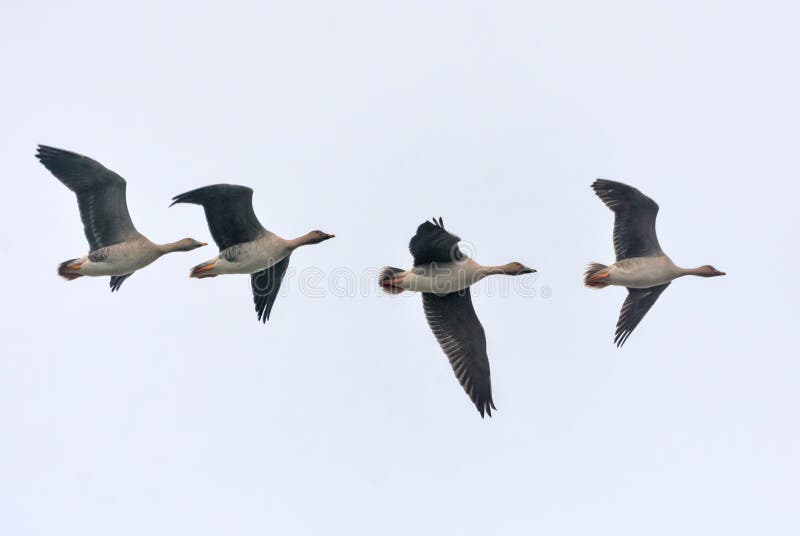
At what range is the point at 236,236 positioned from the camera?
2433 centimetres

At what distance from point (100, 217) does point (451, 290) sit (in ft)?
23.6

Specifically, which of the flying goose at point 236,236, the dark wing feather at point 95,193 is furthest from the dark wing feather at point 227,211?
the dark wing feather at point 95,193

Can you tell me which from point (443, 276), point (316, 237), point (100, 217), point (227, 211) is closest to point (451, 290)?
point (443, 276)

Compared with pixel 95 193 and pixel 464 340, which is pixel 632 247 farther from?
pixel 95 193

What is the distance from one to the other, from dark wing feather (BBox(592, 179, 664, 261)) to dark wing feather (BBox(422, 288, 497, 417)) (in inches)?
141

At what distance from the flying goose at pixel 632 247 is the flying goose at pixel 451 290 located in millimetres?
2484

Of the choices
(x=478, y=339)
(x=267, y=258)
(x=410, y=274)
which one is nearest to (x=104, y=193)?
(x=267, y=258)

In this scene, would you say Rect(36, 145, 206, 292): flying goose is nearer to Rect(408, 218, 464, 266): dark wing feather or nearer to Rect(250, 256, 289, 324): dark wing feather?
Rect(250, 256, 289, 324): dark wing feather

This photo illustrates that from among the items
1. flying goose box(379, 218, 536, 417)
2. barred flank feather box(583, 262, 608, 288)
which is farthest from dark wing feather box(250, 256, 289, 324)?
barred flank feather box(583, 262, 608, 288)

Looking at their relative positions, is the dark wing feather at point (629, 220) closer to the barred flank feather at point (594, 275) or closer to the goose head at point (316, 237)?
the barred flank feather at point (594, 275)

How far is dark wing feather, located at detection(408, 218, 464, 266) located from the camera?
72.1 ft

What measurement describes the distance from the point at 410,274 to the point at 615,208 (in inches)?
198

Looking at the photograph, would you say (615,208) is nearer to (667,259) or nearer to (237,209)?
(667,259)

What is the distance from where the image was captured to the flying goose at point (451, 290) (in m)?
22.8
